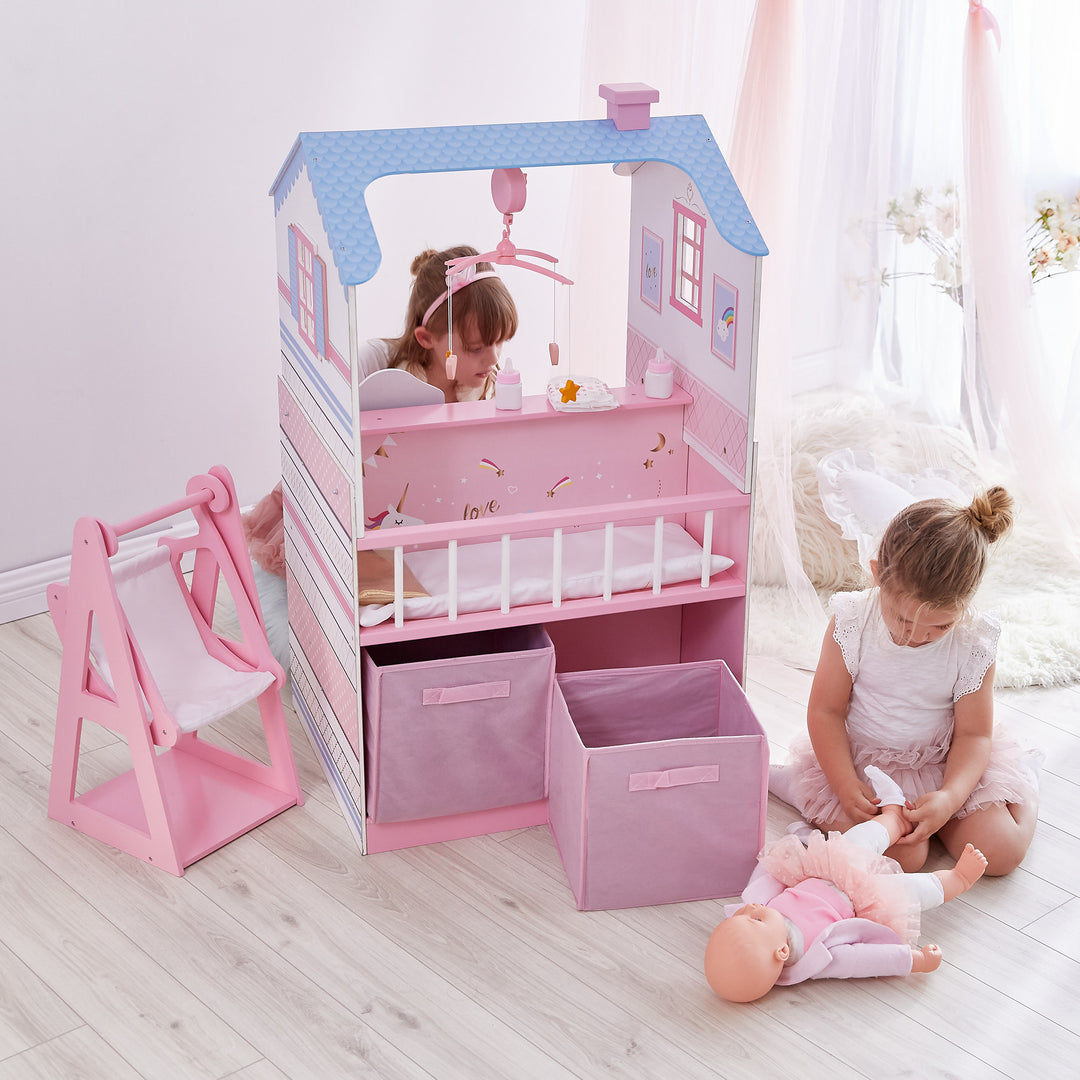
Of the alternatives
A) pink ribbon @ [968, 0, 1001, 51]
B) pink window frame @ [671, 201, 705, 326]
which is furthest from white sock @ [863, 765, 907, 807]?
pink ribbon @ [968, 0, 1001, 51]

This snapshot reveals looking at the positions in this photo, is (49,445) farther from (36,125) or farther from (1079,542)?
(1079,542)

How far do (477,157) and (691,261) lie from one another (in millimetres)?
481

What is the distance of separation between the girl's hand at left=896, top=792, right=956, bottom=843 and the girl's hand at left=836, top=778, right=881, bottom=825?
59mm

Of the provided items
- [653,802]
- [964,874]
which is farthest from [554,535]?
[964,874]

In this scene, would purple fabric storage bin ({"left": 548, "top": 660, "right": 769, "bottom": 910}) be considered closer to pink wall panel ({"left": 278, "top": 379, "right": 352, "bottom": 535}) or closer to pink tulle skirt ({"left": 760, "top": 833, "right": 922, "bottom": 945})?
pink tulle skirt ({"left": 760, "top": 833, "right": 922, "bottom": 945})

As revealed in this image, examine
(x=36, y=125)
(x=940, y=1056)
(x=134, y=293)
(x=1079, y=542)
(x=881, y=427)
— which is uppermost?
(x=36, y=125)

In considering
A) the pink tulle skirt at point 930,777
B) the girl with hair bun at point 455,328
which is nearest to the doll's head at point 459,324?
the girl with hair bun at point 455,328

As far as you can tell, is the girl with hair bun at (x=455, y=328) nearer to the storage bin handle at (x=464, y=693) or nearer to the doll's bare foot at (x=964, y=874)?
the storage bin handle at (x=464, y=693)

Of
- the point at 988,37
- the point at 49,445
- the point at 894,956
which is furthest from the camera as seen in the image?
the point at 49,445

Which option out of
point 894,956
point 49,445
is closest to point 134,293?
point 49,445

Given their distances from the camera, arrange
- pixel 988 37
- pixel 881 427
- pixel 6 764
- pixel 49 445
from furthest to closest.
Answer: pixel 881 427 < pixel 49 445 < pixel 988 37 < pixel 6 764

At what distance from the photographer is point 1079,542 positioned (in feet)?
9.94

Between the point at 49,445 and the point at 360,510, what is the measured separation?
120 cm

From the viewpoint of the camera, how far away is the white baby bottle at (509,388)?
2.25 metres
